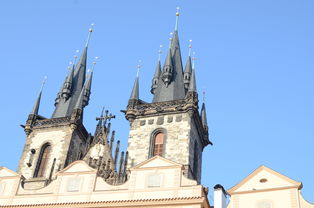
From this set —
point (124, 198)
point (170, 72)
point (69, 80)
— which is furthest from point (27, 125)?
point (124, 198)

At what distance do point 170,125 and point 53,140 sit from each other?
763 cm

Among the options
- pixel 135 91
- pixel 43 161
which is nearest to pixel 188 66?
pixel 135 91

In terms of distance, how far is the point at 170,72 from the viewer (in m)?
33.4

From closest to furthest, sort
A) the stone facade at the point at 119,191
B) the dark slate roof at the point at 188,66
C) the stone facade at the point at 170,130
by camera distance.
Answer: the stone facade at the point at 119,191 < the stone facade at the point at 170,130 < the dark slate roof at the point at 188,66

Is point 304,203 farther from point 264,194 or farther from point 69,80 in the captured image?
point 69,80

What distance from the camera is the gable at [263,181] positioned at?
17891mm

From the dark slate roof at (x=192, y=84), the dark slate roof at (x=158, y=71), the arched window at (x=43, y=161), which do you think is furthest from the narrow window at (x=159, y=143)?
the arched window at (x=43, y=161)

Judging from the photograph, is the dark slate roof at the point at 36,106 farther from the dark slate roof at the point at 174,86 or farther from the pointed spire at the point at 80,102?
the dark slate roof at the point at 174,86

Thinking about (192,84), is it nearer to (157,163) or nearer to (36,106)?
(36,106)

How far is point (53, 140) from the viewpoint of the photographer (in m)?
31.5

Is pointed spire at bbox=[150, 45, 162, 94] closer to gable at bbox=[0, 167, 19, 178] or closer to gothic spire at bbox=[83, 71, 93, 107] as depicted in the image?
gothic spire at bbox=[83, 71, 93, 107]

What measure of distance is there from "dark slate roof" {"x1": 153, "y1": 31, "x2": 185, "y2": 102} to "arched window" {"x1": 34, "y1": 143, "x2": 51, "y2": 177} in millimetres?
7335

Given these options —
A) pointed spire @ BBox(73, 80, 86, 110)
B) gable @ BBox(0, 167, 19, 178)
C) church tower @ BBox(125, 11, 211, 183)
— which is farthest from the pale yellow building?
pointed spire @ BBox(73, 80, 86, 110)

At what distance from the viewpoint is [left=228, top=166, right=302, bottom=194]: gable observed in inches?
704
